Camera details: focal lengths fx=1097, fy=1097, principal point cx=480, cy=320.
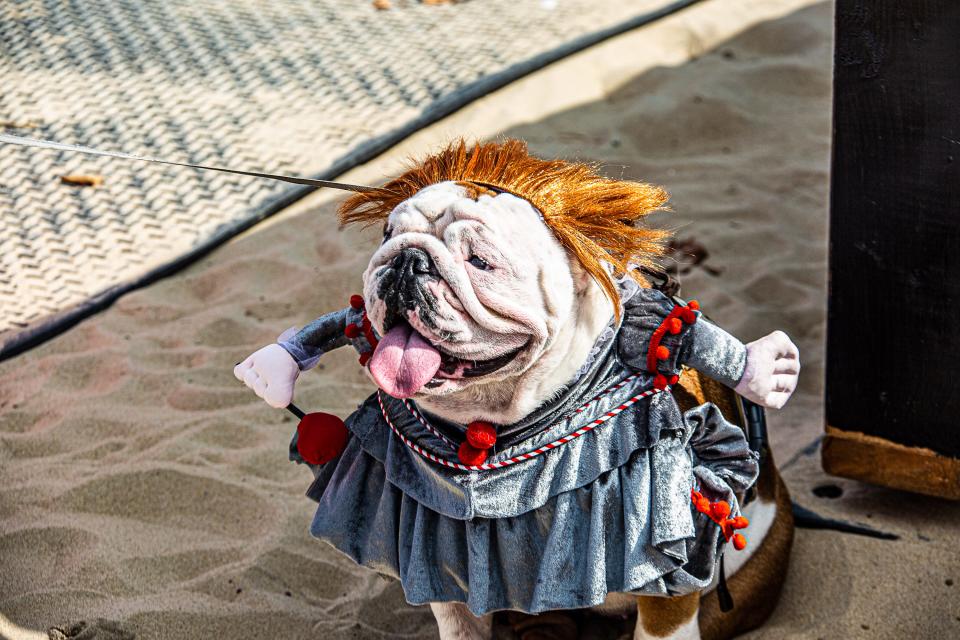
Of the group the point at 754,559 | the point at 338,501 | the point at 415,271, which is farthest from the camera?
the point at 754,559

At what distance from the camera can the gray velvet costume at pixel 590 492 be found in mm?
1971

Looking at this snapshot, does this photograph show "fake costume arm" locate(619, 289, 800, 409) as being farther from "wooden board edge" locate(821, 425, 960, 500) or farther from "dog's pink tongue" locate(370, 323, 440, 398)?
"wooden board edge" locate(821, 425, 960, 500)

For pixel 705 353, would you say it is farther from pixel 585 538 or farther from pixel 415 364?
pixel 415 364

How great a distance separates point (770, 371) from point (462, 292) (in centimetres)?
61

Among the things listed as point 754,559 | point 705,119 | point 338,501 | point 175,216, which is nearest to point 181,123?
point 175,216

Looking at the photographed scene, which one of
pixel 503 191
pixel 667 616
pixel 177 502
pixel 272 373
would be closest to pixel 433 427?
pixel 272 373

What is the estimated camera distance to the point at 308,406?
340cm

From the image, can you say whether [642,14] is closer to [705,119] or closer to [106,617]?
[705,119]

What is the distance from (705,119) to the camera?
16.6ft

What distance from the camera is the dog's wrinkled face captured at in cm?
181

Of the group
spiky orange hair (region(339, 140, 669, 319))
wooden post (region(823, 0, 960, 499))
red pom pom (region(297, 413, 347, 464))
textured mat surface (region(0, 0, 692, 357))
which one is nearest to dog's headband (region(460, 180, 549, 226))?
spiky orange hair (region(339, 140, 669, 319))

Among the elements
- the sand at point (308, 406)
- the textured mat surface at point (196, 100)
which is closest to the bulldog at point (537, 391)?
the sand at point (308, 406)

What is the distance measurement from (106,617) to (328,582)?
527mm

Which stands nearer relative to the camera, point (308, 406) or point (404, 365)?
point (404, 365)
